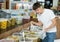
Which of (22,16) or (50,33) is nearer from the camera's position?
(50,33)

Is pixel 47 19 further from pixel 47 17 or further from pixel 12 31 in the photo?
pixel 12 31

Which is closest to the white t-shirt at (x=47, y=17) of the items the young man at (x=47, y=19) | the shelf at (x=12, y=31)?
the young man at (x=47, y=19)

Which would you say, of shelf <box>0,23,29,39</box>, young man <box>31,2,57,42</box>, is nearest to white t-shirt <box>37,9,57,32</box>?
young man <box>31,2,57,42</box>

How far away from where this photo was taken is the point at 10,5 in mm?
3779

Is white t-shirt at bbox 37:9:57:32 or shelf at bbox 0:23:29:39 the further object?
white t-shirt at bbox 37:9:57:32

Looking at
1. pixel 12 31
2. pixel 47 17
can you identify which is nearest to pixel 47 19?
pixel 47 17

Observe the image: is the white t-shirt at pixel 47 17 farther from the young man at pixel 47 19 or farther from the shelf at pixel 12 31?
the shelf at pixel 12 31

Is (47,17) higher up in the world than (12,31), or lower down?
higher up

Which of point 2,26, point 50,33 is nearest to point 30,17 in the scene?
point 50,33

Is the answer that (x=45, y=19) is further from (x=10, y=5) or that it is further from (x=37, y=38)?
(x=10, y=5)

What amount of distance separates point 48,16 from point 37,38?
14.6 inches

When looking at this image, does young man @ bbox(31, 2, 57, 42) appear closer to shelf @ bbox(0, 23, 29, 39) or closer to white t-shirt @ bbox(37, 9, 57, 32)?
white t-shirt @ bbox(37, 9, 57, 32)

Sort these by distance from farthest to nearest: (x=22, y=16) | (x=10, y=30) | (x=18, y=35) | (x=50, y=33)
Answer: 1. (x=22, y=16)
2. (x=50, y=33)
3. (x=18, y=35)
4. (x=10, y=30)

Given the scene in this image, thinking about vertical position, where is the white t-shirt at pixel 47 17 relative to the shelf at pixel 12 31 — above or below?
above
